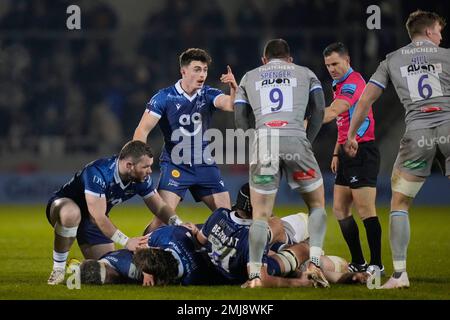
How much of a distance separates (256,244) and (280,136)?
105 cm

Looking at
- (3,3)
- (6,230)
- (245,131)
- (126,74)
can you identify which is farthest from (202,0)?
(245,131)

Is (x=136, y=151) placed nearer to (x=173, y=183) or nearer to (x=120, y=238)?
(x=120, y=238)

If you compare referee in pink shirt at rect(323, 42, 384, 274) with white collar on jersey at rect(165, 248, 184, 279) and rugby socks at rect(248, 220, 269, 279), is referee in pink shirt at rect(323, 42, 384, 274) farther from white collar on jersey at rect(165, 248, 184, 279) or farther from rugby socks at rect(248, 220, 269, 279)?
white collar on jersey at rect(165, 248, 184, 279)

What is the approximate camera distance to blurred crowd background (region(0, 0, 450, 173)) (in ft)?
70.2

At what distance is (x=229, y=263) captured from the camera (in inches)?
336

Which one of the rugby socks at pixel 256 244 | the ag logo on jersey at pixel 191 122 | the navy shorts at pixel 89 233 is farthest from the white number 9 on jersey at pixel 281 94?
the navy shorts at pixel 89 233

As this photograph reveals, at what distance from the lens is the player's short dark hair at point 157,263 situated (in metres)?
8.37

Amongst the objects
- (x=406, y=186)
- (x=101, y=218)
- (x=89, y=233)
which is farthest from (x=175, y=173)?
(x=406, y=186)

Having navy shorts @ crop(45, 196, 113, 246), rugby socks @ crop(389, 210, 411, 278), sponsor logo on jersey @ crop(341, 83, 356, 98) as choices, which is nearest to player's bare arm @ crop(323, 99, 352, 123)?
sponsor logo on jersey @ crop(341, 83, 356, 98)

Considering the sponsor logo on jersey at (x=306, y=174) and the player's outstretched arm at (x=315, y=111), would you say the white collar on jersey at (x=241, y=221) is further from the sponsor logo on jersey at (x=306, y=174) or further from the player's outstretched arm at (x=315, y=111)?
the player's outstretched arm at (x=315, y=111)

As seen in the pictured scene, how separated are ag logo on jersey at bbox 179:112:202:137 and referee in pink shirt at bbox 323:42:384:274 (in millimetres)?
1637

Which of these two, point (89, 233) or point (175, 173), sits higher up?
point (175, 173)

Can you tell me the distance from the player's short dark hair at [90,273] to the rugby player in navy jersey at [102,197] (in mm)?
321

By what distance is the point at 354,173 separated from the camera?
32.6ft
